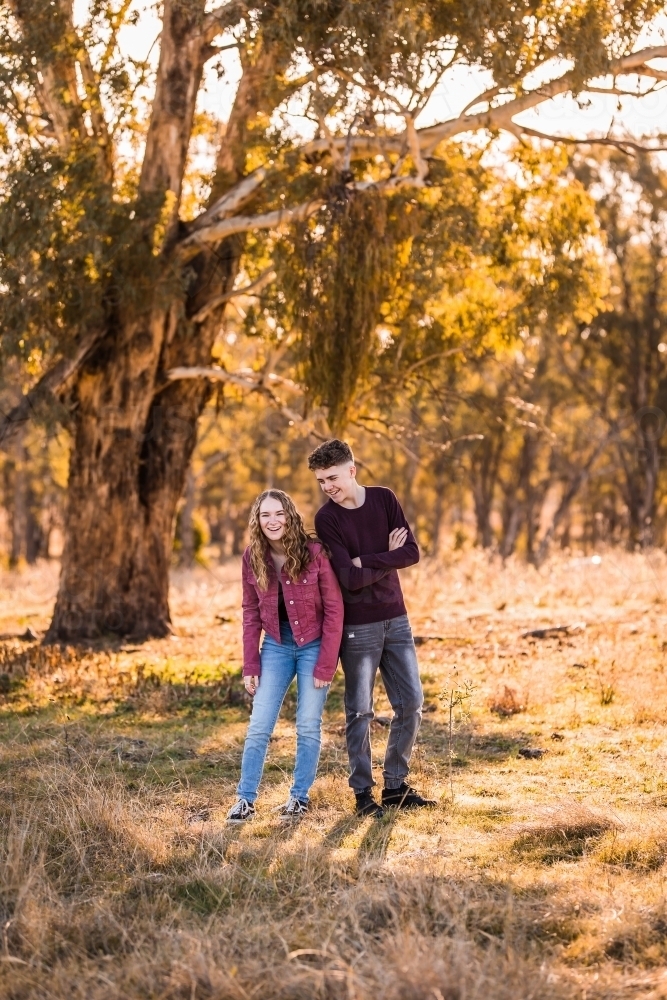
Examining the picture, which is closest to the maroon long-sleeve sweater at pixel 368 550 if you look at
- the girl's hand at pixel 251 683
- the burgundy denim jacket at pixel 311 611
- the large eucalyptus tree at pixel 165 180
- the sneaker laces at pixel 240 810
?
the burgundy denim jacket at pixel 311 611

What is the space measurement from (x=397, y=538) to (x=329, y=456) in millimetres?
585

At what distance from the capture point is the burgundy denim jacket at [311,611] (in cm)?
605

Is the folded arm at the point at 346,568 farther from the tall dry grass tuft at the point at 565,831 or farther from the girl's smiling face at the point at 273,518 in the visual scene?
the tall dry grass tuft at the point at 565,831

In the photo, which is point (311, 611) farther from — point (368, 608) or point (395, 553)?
point (395, 553)

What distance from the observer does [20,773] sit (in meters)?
6.95

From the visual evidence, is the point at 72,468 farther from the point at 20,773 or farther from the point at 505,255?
the point at 20,773

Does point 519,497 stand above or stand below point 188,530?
above

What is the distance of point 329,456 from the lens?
6035 millimetres

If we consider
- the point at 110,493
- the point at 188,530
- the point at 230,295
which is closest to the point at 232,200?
the point at 230,295

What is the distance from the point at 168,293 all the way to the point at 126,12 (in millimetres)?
3143

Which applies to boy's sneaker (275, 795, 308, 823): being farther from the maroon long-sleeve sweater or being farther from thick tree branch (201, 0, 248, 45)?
thick tree branch (201, 0, 248, 45)

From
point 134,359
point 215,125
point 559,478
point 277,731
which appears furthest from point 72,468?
point 559,478

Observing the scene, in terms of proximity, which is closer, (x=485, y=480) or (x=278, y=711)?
(x=278, y=711)

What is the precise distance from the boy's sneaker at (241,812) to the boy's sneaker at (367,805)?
59 cm
